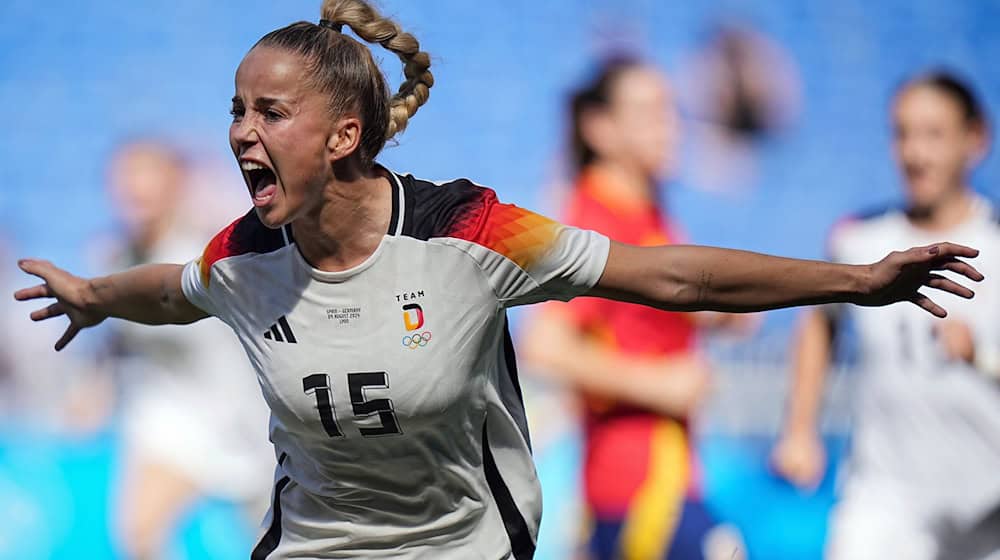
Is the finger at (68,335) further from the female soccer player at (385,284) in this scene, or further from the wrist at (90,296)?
the female soccer player at (385,284)

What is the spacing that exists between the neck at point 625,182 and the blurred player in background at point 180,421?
2231 mm

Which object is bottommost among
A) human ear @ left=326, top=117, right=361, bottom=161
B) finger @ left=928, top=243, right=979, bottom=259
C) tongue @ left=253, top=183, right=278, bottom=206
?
finger @ left=928, top=243, right=979, bottom=259

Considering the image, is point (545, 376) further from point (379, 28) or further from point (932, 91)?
point (379, 28)

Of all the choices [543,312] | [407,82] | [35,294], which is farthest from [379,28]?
[543,312]

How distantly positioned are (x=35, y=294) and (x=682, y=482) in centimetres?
390

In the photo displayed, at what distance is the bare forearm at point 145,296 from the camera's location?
3125 millimetres

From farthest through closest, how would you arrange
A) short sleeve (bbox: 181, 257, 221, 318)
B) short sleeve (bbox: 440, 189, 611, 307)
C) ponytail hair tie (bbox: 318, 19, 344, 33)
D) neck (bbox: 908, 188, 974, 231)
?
1. neck (bbox: 908, 188, 974, 231)
2. short sleeve (bbox: 181, 257, 221, 318)
3. ponytail hair tie (bbox: 318, 19, 344, 33)
4. short sleeve (bbox: 440, 189, 611, 307)

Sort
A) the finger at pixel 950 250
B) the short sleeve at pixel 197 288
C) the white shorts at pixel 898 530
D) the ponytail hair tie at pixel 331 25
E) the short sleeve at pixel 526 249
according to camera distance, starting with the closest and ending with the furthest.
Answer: the finger at pixel 950 250 < the short sleeve at pixel 526 249 < the ponytail hair tie at pixel 331 25 < the short sleeve at pixel 197 288 < the white shorts at pixel 898 530

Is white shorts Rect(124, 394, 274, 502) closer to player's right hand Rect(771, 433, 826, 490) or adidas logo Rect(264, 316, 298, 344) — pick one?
player's right hand Rect(771, 433, 826, 490)

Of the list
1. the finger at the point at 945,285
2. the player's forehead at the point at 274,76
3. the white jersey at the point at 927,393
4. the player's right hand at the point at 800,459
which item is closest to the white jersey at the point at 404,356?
the player's forehead at the point at 274,76

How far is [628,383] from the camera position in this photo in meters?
6.57

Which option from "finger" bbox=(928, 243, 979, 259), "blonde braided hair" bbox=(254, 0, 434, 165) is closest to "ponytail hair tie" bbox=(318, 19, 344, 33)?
"blonde braided hair" bbox=(254, 0, 434, 165)

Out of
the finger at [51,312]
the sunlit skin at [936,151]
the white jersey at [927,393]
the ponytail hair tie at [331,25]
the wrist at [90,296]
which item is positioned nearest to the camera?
the ponytail hair tie at [331,25]

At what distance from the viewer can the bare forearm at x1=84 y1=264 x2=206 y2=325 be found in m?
3.12
